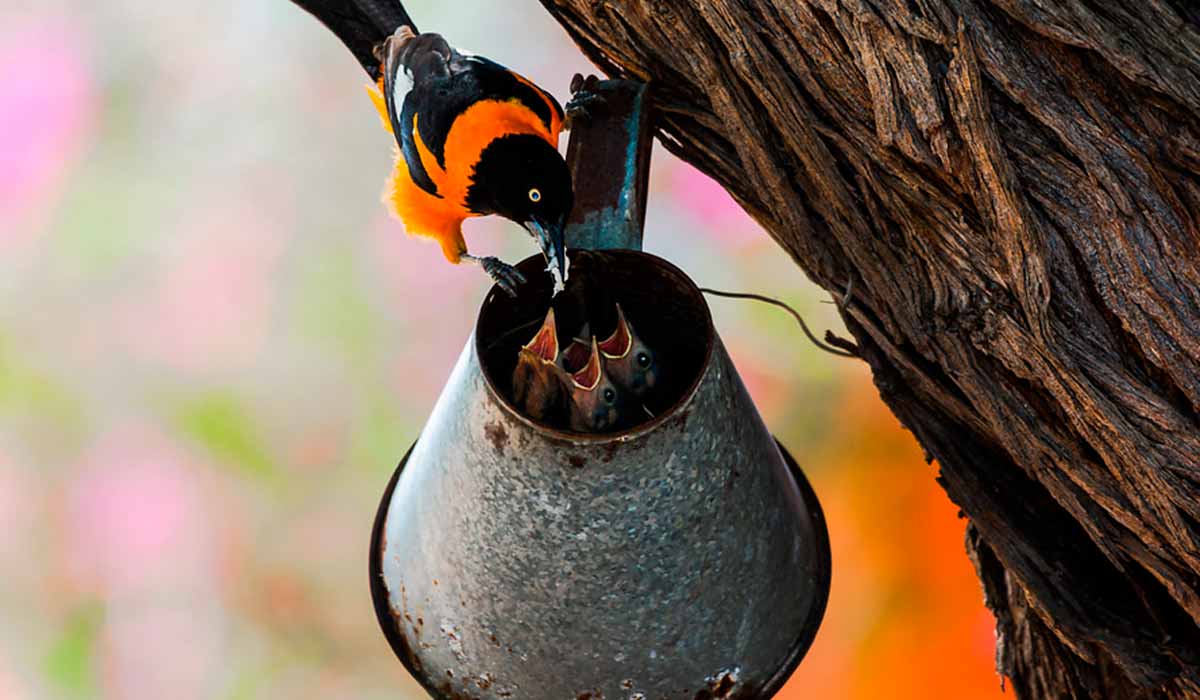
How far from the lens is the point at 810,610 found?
1.86 m

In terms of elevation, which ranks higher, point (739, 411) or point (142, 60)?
point (142, 60)

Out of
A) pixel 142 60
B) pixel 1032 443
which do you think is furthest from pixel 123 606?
pixel 1032 443

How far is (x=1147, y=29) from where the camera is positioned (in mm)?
1692

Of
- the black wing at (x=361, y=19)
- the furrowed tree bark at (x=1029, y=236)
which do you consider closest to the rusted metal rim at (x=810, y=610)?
the furrowed tree bark at (x=1029, y=236)

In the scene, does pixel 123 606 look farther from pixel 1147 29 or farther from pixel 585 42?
pixel 1147 29

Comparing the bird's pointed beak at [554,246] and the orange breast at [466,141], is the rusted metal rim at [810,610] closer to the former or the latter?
the bird's pointed beak at [554,246]

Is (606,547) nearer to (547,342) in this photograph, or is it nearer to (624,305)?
(547,342)

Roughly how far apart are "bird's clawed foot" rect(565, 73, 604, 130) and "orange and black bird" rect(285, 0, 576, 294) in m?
0.16

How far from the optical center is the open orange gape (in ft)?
5.22

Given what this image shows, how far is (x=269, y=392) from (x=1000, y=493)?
3342 millimetres

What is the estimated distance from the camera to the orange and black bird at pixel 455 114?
7.48 feet

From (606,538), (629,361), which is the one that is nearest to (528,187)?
(629,361)

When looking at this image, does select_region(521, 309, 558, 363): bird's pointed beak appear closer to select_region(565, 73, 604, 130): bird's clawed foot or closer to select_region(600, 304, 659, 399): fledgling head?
select_region(600, 304, 659, 399): fledgling head

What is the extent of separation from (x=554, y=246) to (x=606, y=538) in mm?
525
